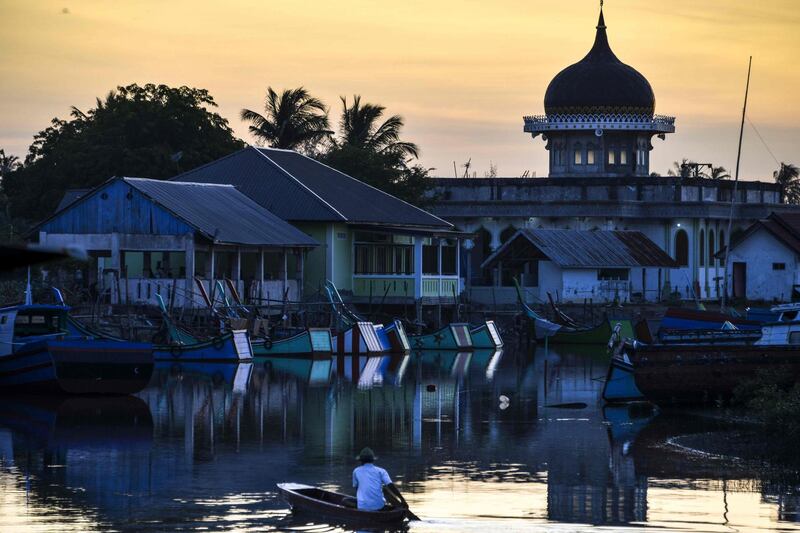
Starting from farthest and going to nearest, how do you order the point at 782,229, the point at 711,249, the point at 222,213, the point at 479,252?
the point at 711,249 → the point at 479,252 → the point at 782,229 → the point at 222,213

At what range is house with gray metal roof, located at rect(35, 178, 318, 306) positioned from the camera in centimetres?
5278

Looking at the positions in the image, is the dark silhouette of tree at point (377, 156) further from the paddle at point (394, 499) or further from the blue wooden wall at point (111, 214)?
the paddle at point (394, 499)

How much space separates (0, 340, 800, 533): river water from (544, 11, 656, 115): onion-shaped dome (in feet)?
132

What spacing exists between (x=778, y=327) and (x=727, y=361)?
1.57 m

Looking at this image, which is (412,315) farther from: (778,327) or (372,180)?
(778,327)

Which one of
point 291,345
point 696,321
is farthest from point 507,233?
point 696,321

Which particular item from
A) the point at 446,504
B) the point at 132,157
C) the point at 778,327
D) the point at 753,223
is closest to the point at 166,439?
the point at 446,504

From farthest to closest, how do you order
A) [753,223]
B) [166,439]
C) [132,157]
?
[753,223] < [132,157] < [166,439]

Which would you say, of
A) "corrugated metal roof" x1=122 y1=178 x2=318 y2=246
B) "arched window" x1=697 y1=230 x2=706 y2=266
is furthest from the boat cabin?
"arched window" x1=697 y1=230 x2=706 y2=266

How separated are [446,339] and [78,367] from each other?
24040 millimetres

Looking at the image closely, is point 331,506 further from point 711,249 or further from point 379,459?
point 711,249

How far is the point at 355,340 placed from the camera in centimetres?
5300

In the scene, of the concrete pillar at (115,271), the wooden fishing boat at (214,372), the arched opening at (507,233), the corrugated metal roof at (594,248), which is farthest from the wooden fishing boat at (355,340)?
the arched opening at (507,233)

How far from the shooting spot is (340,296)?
60000 mm
